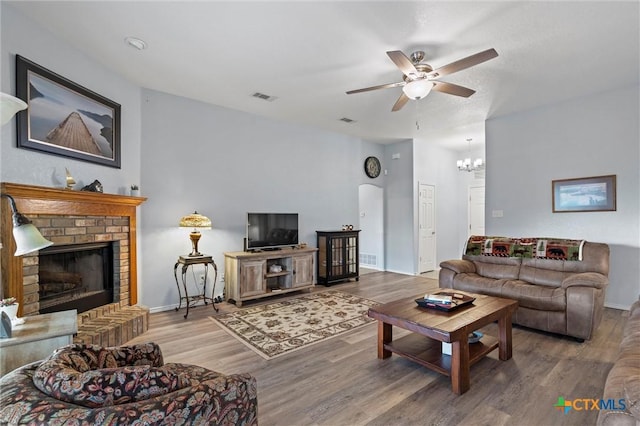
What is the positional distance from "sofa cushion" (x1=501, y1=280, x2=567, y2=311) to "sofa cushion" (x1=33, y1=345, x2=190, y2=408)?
3.54 m

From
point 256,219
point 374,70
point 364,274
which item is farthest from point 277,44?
point 364,274

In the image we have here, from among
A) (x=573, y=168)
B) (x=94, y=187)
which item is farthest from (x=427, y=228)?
(x=94, y=187)

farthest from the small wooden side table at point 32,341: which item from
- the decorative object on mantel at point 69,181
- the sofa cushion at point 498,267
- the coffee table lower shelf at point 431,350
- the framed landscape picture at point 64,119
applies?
the sofa cushion at point 498,267

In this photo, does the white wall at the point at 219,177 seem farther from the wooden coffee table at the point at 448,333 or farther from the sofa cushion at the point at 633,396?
the sofa cushion at the point at 633,396

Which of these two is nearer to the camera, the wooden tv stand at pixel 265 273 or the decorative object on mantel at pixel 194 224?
the decorative object on mantel at pixel 194 224

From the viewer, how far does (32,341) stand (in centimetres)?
184

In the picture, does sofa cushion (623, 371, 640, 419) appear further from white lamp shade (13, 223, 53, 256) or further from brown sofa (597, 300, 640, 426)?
white lamp shade (13, 223, 53, 256)

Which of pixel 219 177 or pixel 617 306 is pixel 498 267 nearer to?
pixel 617 306

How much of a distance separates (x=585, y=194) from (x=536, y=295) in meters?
2.10

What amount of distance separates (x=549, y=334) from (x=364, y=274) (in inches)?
143

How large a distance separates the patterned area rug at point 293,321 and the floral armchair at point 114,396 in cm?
177

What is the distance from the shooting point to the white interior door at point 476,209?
24.7 feet

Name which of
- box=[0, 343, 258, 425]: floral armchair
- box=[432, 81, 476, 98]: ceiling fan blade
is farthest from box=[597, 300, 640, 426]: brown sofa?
box=[432, 81, 476, 98]: ceiling fan blade

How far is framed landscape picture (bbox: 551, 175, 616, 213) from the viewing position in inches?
160
